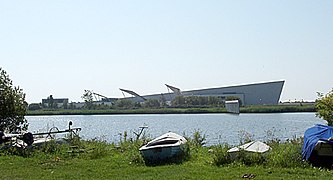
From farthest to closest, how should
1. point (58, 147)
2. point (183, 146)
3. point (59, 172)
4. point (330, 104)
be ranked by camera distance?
1. point (330, 104)
2. point (58, 147)
3. point (183, 146)
4. point (59, 172)

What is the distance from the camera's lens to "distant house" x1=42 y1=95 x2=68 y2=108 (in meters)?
109

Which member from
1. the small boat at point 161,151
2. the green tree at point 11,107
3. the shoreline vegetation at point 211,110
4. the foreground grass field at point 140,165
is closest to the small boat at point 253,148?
the foreground grass field at point 140,165

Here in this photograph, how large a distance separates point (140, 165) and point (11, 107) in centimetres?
919

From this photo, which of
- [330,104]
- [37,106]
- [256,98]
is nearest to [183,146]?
[330,104]

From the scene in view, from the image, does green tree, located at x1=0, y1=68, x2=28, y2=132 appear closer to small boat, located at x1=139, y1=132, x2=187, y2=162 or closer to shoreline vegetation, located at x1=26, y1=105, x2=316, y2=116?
small boat, located at x1=139, y1=132, x2=187, y2=162

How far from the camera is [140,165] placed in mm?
13703

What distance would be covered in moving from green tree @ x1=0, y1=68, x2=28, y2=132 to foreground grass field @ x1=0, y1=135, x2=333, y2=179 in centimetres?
501

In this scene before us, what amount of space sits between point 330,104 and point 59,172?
40.7ft

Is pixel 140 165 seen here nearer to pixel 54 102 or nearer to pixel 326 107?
pixel 326 107

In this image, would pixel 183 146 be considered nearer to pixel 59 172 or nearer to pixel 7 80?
pixel 59 172

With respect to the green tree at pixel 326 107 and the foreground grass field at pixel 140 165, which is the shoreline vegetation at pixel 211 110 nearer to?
the green tree at pixel 326 107

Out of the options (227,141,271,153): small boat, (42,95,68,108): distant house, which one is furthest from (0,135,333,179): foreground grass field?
(42,95,68,108): distant house

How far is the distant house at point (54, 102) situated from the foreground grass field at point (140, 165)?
94.0 m

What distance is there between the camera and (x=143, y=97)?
116 m
